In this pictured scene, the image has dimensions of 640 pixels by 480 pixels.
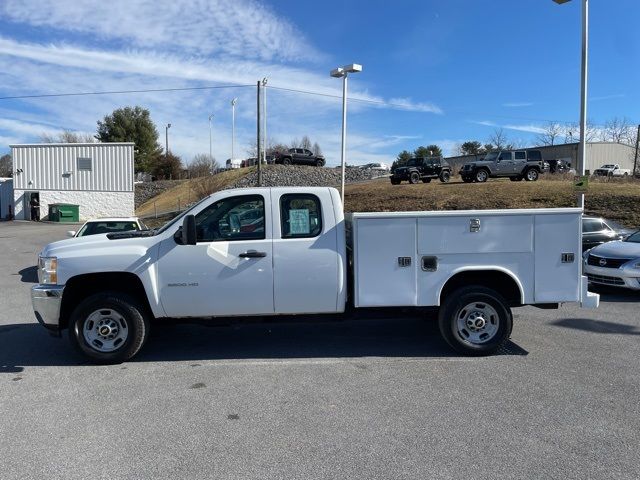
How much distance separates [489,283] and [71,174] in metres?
37.8

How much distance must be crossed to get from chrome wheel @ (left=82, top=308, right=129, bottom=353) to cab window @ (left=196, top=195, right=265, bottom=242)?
127cm

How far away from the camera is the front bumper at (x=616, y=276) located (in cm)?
966

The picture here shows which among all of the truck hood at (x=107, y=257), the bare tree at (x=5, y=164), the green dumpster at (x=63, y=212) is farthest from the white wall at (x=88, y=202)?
the bare tree at (x=5, y=164)

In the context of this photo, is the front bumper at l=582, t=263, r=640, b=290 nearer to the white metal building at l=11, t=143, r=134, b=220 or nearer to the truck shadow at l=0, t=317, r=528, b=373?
the truck shadow at l=0, t=317, r=528, b=373

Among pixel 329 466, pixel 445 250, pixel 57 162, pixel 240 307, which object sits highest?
pixel 57 162

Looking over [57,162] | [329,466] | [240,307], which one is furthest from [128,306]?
[57,162]

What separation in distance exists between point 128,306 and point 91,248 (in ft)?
2.50

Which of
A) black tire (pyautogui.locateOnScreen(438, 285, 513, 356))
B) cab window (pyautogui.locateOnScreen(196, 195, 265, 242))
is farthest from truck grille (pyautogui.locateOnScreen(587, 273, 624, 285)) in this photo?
cab window (pyautogui.locateOnScreen(196, 195, 265, 242))

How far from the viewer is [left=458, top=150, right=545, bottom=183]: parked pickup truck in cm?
3047

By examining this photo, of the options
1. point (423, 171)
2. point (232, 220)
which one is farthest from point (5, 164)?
point (232, 220)

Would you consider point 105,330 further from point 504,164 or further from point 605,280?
point 504,164

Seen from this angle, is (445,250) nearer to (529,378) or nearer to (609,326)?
(529,378)

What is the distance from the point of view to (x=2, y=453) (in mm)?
3779

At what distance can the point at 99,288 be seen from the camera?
5.93m
